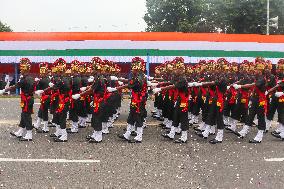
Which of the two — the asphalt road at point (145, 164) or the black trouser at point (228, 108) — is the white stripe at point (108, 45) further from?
the asphalt road at point (145, 164)

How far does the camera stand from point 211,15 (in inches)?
2259

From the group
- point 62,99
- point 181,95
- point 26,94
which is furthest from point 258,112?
point 26,94

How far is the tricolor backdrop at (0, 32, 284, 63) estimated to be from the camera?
27656 millimetres

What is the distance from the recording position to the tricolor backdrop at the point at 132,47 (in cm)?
2766

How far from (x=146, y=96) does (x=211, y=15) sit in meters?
46.7

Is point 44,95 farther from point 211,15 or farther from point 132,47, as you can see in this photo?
point 211,15

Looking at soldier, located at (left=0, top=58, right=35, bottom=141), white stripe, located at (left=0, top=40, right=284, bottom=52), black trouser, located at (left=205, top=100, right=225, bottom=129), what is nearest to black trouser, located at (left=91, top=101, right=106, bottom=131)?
soldier, located at (left=0, top=58, right=35, bottom=141)

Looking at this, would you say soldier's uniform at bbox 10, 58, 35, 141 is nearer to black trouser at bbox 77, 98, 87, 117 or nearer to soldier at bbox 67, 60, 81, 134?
soldier at bbox 67, 60, 81, 134

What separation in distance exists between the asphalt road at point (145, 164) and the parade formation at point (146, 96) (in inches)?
16.9

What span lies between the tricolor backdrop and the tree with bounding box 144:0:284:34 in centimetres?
2356

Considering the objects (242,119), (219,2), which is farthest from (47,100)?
(219,2)

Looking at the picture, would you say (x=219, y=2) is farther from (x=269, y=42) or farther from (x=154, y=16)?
(x=269, y=42)

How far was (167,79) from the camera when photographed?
559 inches

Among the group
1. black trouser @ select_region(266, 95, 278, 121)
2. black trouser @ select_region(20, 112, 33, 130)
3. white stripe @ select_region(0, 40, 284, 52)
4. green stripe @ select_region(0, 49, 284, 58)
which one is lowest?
black trouser @ select_region(20, 112, 33, 130)
